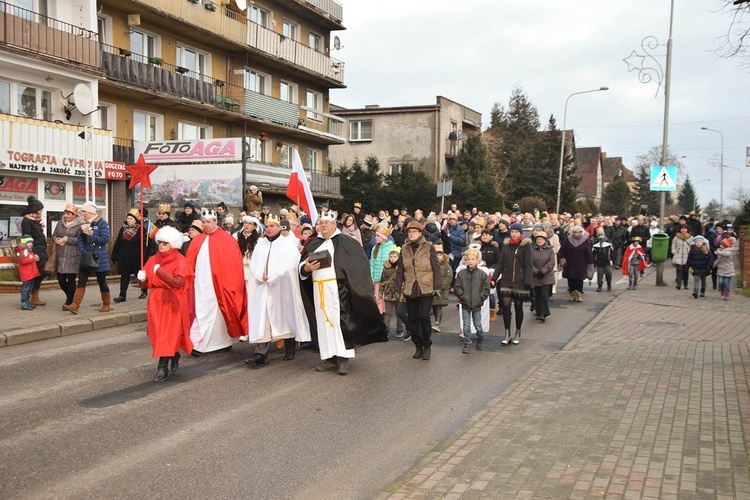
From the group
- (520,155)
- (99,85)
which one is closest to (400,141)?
(520,155)

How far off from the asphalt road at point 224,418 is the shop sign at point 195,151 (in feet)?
36.2

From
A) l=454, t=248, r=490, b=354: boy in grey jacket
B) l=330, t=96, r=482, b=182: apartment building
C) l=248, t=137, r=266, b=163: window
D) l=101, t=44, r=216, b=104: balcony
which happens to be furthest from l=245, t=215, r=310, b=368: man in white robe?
l=330, t=96, r=482, b=182: apartment building

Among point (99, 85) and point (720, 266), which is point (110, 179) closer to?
point (99, 85)

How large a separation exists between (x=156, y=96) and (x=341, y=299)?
63.7ft

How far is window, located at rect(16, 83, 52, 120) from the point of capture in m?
21.5

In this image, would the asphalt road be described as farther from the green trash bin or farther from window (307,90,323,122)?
window (307,90,323,122)

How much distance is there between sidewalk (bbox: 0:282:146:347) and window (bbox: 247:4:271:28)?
2097cm

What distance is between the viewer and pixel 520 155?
66938mm

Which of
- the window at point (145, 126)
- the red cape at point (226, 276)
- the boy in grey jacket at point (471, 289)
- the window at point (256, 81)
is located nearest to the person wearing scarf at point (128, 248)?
the red cape at point (226, 276)

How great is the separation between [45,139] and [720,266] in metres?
18.7

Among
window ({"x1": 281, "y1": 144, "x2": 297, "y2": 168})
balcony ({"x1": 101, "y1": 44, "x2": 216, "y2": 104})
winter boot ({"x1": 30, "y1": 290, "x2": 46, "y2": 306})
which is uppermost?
balcony ({"x1": 101, "y1": 44, "x2": 216, "y2": 104})

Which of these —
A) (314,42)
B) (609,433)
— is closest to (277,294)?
(609,433)

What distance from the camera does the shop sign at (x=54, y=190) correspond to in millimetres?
21489

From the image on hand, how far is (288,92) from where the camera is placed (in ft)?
120
